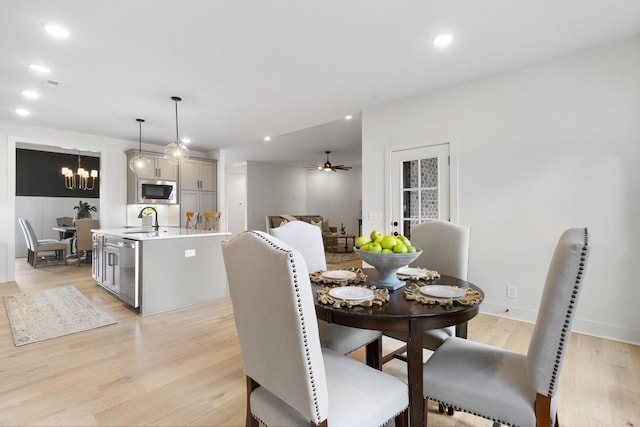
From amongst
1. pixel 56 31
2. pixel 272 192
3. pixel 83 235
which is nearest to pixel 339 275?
pixel 56 31

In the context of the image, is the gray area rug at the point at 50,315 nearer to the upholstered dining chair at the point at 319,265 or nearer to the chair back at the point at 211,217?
the chair back at the point at 211,217

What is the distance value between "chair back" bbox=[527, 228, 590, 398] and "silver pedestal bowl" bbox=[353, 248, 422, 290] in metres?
0.52

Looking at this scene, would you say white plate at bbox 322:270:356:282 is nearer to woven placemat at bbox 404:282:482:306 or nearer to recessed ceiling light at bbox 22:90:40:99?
woven placemat at bbox 404:282:482:306

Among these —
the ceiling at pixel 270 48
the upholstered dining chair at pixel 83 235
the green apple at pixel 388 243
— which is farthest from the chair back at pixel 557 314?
the upholstered dining chair at pixel 83 235

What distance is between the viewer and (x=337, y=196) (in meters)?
10.8

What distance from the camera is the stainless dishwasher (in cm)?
337

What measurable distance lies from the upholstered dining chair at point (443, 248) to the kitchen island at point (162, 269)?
2.55 m

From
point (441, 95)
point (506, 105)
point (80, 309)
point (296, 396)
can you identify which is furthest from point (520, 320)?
point (80, 309)

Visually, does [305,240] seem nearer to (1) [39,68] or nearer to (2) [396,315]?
(2) [396,315]

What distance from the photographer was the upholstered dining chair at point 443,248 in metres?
2.03

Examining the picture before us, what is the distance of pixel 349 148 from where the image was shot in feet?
24.7

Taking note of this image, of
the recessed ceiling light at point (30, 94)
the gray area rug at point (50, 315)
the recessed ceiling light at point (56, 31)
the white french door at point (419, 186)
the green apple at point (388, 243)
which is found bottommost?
the gray area rug at point (50, 315)

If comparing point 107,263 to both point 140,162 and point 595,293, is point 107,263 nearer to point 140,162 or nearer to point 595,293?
point 140,162

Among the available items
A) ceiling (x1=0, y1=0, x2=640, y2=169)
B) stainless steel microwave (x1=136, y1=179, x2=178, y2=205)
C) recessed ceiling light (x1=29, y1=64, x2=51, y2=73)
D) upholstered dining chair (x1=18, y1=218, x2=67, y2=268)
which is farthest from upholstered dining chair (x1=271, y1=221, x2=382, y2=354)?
upholstered dining chair (x1=18, y1=218, x2=67, y2=268)
